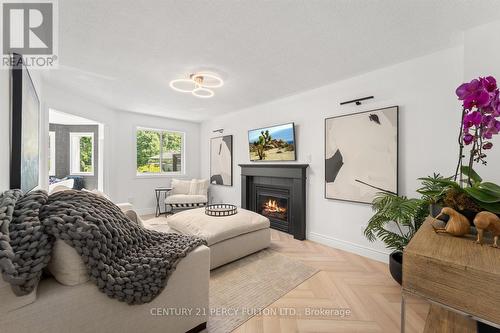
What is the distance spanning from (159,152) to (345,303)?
4896 mm

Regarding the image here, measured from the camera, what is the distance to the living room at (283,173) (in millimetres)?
925

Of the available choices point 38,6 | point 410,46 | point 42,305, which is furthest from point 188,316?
point 410,46

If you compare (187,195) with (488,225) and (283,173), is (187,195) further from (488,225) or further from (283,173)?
(488,225)

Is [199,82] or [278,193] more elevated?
[199,82]

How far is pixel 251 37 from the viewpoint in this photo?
1.94 meters

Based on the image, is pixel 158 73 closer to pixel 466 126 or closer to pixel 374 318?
pixel 466 126

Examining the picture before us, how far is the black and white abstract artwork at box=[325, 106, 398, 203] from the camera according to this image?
2490mm

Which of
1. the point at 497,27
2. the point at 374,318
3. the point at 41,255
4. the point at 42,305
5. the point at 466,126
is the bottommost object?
the point at 374,318

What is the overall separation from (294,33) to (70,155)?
6688 mm

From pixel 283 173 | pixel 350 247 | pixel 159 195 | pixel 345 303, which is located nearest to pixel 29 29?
pixel 283 173

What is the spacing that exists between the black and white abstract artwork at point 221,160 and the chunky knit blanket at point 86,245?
346cm

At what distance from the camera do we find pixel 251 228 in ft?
8.75

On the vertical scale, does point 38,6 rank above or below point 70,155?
above

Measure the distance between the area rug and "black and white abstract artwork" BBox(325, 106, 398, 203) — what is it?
118cm
